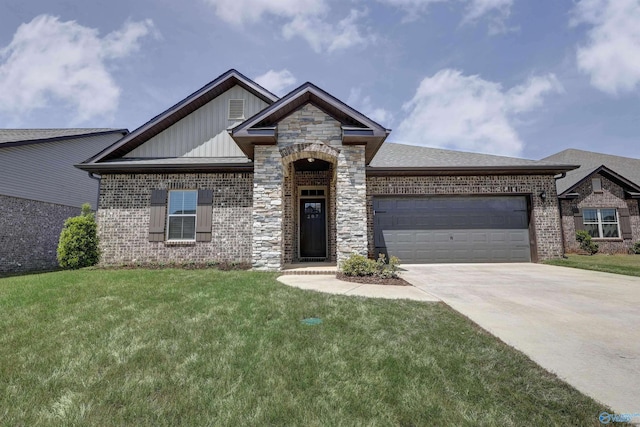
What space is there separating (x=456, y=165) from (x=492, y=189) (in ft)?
5.21

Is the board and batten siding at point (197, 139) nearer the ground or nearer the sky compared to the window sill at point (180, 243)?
nearer the sky

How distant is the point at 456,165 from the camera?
981 cm

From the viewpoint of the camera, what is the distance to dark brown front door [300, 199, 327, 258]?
35.1 feet

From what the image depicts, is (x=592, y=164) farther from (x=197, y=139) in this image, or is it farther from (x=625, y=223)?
(x=197, y=139)

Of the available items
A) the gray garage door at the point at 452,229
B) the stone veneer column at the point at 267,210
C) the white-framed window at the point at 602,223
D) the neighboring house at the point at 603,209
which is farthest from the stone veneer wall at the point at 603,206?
the stone veneer column at the point at 267,210

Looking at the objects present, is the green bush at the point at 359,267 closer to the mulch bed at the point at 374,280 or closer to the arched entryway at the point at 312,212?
the mulch bed at the point at 374,280

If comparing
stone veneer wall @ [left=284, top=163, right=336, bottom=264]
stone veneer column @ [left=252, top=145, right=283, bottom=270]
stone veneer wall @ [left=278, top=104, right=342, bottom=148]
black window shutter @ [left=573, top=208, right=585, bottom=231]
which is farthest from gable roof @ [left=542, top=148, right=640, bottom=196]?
stone veneer column @ [left=252, top=145, right=283, bottom=270]

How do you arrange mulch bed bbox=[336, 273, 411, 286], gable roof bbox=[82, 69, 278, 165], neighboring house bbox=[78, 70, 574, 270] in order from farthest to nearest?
gable roof bbox=[82, 69, 278, 165]
neighboring house bbox=[78, 70, 574, 270]
mulch bed bbox=[336, 273, 411, 286]

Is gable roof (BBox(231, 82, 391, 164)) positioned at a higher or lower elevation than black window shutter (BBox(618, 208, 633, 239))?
higher

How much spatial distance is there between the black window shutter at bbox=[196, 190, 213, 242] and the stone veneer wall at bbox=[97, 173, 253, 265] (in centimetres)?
13

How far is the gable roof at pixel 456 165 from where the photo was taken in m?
9.70

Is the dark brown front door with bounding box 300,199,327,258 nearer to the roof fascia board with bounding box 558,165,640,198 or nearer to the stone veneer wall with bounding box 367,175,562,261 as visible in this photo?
the stone veneer wall with bounding box 367,175,562,261

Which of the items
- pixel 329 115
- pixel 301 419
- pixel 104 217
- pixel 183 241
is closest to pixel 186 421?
pixel 301 419

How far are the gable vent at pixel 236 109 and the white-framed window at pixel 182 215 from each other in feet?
10.7
